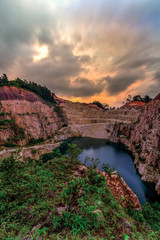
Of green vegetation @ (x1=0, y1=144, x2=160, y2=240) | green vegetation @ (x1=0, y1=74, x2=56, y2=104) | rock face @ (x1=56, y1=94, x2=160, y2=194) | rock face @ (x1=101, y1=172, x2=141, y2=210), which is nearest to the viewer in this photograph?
green vegetation @ (x1=0, y1=144, x2=160, y2=240)

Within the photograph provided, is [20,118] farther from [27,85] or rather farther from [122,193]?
[122,193]

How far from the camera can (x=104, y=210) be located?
4211mm

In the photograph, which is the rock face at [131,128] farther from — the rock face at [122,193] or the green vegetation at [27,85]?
the green vegetation at [27,85]

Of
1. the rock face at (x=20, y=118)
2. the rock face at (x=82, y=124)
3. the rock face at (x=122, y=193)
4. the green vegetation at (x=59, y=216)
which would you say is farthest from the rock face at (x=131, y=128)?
the green vegetation at (x=59, y=216)

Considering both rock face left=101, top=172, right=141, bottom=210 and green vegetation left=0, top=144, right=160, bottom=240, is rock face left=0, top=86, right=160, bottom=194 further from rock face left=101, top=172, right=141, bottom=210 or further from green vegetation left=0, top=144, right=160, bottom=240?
green vegetation left=0, top=144, right=160, bottom=240

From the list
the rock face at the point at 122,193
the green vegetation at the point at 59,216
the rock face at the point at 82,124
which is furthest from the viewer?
the rock face at the point at 82,124

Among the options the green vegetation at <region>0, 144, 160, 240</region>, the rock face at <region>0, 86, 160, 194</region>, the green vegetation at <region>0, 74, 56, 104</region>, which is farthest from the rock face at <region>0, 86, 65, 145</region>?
the green vegetation at <region>0, 144, 160, 240</region>

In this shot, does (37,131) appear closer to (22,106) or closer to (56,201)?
(22,106)

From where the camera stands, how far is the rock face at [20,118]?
29.3 meters

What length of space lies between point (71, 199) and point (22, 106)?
151 ft

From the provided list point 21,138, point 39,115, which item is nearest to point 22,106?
point 39,115

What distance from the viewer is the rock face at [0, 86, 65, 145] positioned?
96.2ft

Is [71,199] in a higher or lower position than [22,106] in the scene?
lower

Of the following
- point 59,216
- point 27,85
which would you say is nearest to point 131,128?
point 59,216
